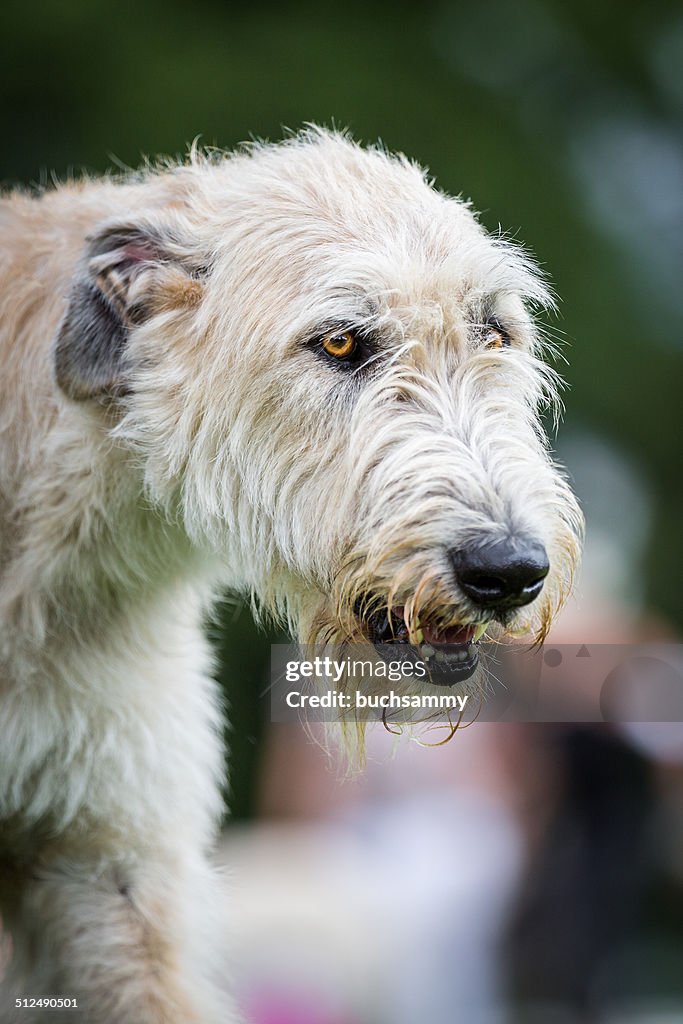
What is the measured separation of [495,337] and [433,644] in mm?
860

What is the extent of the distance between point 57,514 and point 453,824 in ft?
12.6

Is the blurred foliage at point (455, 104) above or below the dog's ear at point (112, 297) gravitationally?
above

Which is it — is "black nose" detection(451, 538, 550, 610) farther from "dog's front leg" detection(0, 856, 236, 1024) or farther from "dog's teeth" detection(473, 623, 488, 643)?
"dog's front leg" detection(0, 856, 236, 1024)

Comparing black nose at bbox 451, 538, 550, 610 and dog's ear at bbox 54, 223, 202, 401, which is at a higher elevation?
dog's ear at bbox 54, 223, 202, 401

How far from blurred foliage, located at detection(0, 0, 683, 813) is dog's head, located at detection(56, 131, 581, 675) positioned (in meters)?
4.64

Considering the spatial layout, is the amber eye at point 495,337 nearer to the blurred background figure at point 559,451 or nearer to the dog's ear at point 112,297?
the dog's ear at point 112,297

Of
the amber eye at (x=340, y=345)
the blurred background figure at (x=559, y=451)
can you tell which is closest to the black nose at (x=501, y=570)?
the amber eye at (x=340, y=345)

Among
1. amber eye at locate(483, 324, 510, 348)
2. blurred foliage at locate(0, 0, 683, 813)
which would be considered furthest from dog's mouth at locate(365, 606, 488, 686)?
blurred foliage at locate(0, 0, 683, 813)

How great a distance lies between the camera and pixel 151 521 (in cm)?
336

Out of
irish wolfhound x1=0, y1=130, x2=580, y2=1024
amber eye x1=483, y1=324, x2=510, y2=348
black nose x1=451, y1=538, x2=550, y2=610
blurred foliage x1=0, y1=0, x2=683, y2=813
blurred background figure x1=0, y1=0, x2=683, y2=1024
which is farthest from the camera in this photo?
blurred foliage x1=0, y1=0, x2=683, y2=813

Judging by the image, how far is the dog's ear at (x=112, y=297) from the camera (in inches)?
125

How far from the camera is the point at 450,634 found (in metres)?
2.75

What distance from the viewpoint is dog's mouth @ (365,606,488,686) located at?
9.02 ft

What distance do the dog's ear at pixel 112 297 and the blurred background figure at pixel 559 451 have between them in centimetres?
177
